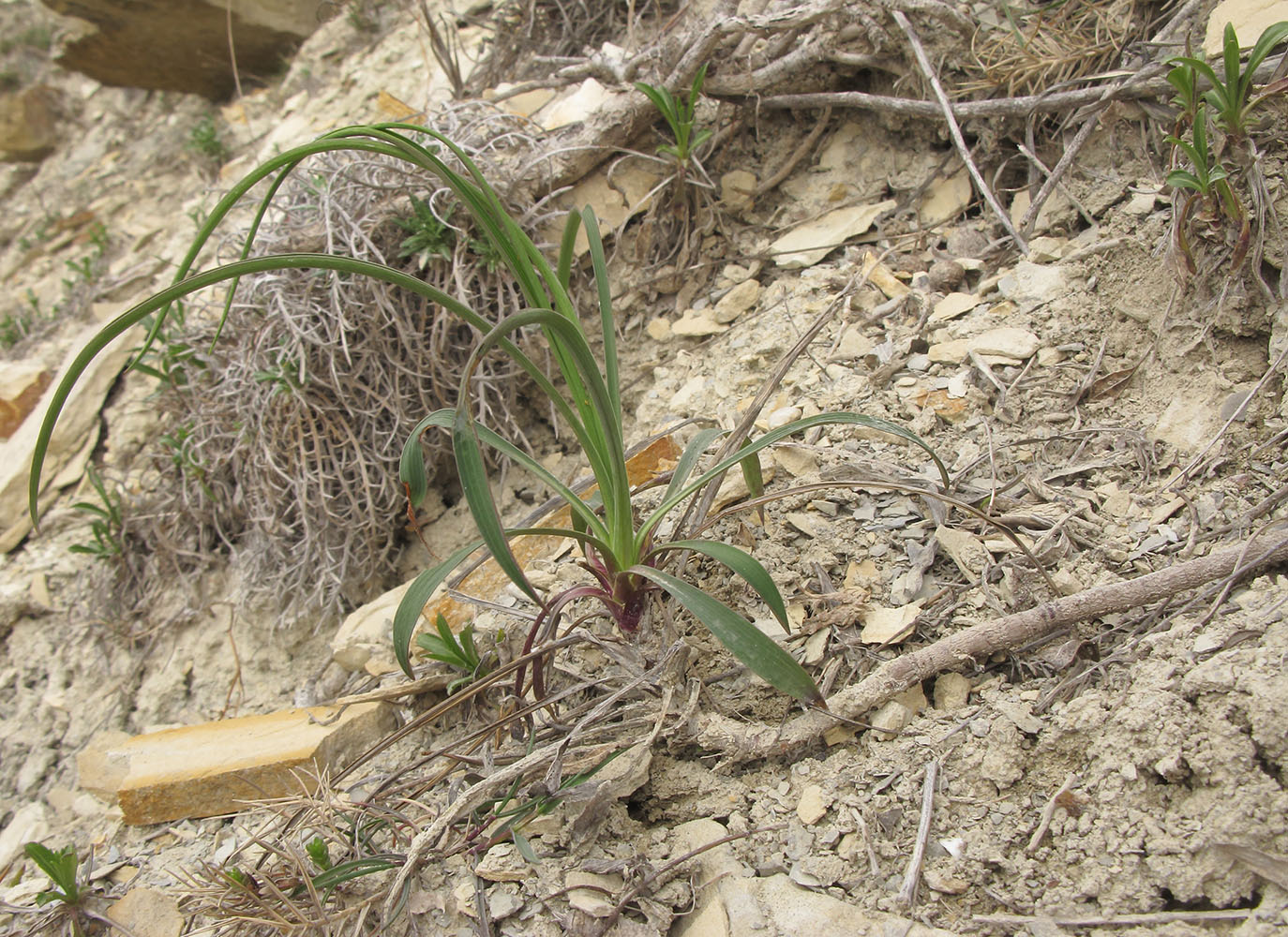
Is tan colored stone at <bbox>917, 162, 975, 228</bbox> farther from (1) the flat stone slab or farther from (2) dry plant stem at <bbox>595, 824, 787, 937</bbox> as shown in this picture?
(1) the flat stone slab

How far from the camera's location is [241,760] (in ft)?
5.47

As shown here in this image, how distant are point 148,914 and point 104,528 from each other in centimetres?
134

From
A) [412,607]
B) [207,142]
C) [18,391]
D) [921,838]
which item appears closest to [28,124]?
[207,142]

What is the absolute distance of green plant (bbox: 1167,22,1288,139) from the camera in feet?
4.74

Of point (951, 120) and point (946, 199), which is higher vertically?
point (951, 120)

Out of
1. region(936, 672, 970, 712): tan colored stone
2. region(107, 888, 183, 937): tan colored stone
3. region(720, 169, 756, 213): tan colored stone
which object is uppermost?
region(720, 169, 756, 213): tan colored stone

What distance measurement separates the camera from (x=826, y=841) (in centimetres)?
120

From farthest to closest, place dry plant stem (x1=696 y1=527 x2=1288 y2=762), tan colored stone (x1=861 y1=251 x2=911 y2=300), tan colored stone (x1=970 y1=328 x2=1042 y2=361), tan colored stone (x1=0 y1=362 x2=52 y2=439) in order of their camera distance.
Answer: tan colored stone (x1=0 y1=362 x2=52 y2=439), tan colored stone (x1=861 y1=251 x2=911 y2=300), tan colored stone (x1=970 y1=328 x2=1042 y2=361), dry plant stem (x1=696 y1=527 x2=1288 y2=762)

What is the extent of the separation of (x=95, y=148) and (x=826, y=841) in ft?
16.5

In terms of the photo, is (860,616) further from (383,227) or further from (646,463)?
(383,227)

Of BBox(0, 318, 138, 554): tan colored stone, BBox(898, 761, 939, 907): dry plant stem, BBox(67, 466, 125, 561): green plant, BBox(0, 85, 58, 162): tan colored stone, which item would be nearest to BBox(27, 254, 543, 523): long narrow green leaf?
BBox(898, 761, 939, 907): dry plant stem

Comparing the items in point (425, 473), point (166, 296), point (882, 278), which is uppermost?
point (166, 296)

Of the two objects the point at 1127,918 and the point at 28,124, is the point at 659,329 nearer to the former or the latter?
the point at 1127,918

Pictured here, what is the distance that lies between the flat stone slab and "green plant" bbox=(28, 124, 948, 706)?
1.76 feet
